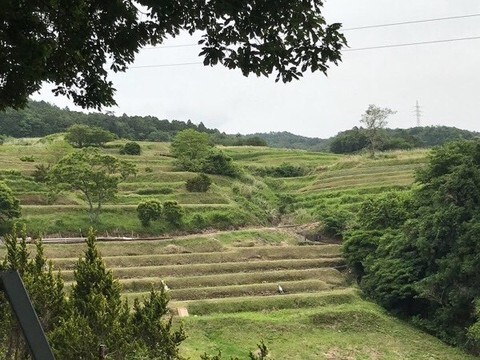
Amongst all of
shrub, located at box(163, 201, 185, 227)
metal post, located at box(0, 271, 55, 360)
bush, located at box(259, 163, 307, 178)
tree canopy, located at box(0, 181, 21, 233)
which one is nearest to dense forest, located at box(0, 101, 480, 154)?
bush, located at box(259, 163, 307, 178)

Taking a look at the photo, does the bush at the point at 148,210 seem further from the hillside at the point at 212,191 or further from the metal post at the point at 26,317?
the metal post at the point at 26,317

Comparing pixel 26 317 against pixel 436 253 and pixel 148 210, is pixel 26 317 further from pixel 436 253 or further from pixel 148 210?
pixel 148 210

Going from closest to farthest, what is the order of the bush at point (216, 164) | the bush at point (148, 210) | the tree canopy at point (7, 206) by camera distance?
1. the tree canopy at point (7, 206)
2. the bush at point (148, 210)
3. the bush at point (216, 164)

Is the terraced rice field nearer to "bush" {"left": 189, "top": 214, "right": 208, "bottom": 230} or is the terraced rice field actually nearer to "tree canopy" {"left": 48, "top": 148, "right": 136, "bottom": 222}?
"bush" {"left": 189, "top": 214, "right": 208, "bottom": 230}

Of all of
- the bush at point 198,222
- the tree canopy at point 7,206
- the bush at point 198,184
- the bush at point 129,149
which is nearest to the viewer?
the tree canopy at point 7,206

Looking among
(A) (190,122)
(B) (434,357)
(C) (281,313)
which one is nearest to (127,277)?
(C) (281,313)

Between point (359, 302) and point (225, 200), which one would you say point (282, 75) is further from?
point (225, 200)

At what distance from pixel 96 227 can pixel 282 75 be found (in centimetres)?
3377

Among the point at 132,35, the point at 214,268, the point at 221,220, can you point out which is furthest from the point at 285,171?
the point at 132,35

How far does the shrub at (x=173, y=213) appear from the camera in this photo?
38406 millimetres

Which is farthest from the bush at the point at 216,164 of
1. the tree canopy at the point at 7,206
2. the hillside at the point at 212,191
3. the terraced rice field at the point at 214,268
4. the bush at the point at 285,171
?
the tree canopy at the point at 7,206

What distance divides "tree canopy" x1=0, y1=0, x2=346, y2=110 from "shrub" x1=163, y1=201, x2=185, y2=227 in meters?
33.3

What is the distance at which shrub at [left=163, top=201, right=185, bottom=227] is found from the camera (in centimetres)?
3841

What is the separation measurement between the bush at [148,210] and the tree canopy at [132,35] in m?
32.3
